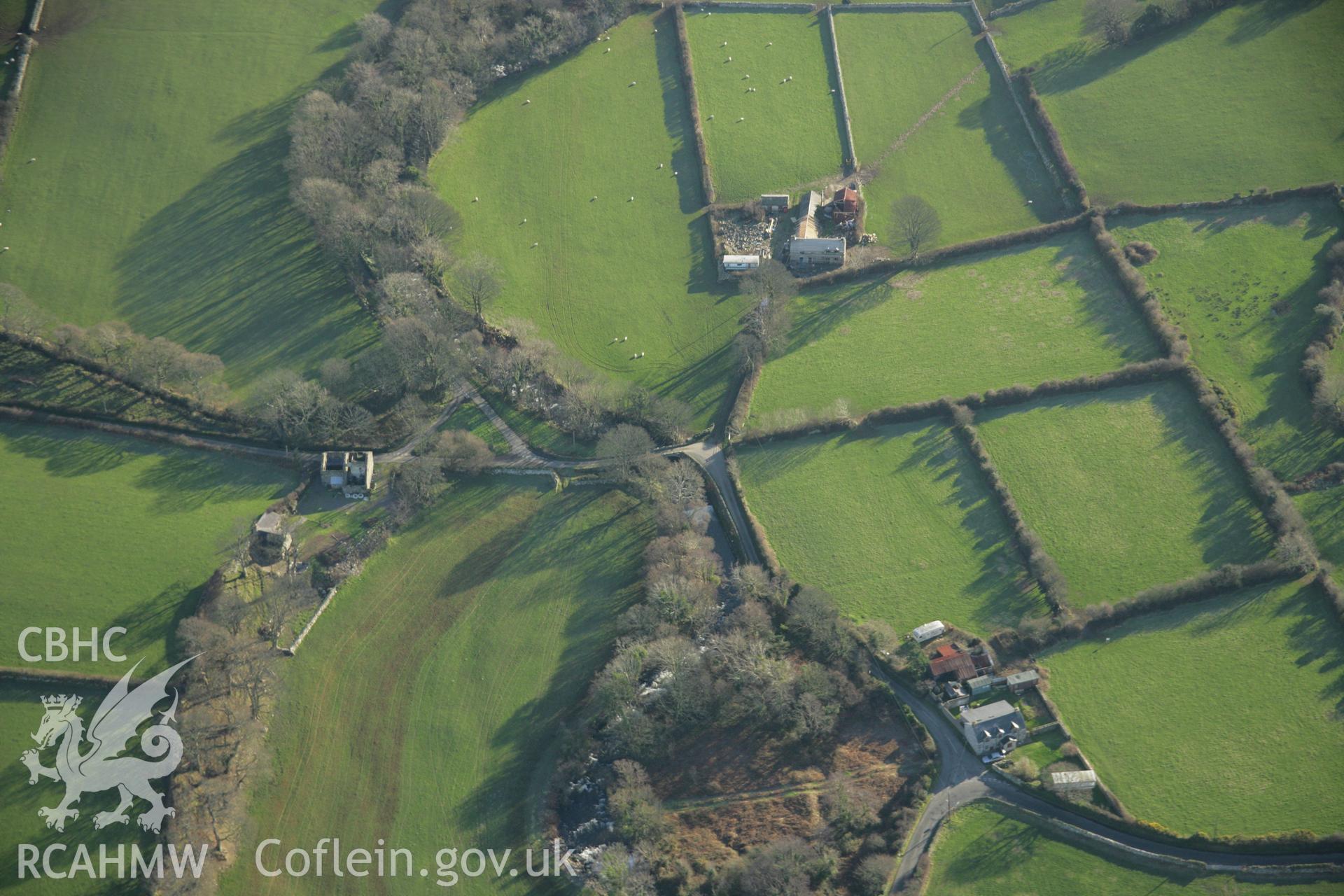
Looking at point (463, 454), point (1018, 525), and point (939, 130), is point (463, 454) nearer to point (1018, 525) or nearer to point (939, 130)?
point (1018, 525)

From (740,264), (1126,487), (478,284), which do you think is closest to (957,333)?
(1126,487)

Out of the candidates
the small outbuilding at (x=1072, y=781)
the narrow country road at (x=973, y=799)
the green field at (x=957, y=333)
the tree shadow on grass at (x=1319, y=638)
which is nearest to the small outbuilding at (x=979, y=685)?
the narrow country road at (x=973, y=799)

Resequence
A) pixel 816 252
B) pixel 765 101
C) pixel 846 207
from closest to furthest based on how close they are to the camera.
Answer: pixel 816 252
pixel 846 207
pixel 765 101

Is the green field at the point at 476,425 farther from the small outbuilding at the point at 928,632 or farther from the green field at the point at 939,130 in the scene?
the green field at the point at 939,130

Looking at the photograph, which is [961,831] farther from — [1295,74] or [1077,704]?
[1295,74]

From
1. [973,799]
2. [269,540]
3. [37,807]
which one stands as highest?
[269,540]

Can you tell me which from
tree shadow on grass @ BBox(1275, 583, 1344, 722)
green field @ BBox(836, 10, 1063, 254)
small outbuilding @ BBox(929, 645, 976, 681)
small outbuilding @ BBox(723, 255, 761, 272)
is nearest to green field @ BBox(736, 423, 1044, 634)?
small outbuilding @ BBox(929, 645, 976, 681)
